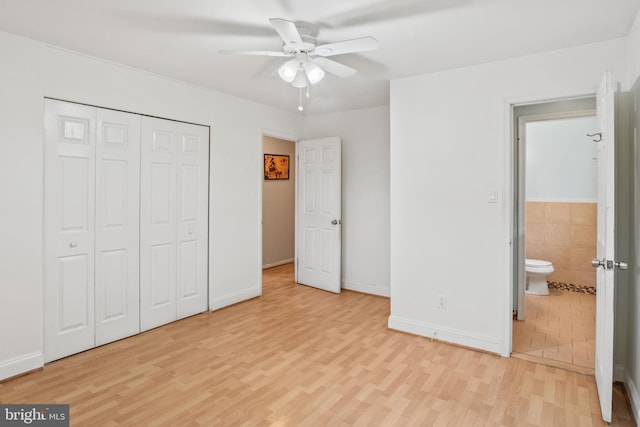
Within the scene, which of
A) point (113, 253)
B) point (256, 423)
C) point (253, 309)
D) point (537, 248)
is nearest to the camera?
point (256, 423)

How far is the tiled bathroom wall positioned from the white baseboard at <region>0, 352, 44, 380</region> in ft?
19.0

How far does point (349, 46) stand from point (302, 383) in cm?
231

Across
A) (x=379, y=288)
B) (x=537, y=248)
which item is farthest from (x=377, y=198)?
(x=537, y=248)

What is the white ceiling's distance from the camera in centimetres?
214

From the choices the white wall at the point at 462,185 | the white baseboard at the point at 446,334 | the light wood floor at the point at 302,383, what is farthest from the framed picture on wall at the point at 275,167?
the white baseboard at the point at 446,334

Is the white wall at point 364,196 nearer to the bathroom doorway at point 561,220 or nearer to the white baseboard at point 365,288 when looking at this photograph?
the white baseboard at point 365,288

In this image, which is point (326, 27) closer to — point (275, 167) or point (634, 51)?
point (634, 51)

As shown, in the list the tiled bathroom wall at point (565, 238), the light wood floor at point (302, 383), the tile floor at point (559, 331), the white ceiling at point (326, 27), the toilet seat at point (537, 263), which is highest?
the white ceiling at point (326, 27)

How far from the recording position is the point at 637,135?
2270mm

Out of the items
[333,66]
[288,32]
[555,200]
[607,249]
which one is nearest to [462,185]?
[607,249]

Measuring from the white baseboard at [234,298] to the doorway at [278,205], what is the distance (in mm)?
1631

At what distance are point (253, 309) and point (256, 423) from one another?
2087 millimetres

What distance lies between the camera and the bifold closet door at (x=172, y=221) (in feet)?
11.3

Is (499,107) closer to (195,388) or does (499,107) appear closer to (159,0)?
(159,0)
